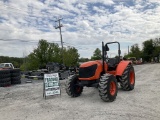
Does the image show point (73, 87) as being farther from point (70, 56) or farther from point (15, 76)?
point (70, 56)

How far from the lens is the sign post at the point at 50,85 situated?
31.7 feet

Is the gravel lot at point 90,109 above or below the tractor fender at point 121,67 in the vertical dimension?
below

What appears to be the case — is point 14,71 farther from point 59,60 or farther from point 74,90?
point 59,60

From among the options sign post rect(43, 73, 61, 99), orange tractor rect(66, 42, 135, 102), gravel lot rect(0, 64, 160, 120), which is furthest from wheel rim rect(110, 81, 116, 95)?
sign post rect(43, 73, 61, 99)

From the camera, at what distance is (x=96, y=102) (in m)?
8.06

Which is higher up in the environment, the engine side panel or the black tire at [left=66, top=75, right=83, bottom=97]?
the engine side panel

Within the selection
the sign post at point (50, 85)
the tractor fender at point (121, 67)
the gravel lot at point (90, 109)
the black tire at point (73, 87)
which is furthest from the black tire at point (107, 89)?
the sign post at point (50, 85)

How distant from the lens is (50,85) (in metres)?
9.84

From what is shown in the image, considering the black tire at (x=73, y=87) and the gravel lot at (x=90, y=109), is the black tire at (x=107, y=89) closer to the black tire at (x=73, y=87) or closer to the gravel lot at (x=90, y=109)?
the gravel lot at (x=90, y=109)

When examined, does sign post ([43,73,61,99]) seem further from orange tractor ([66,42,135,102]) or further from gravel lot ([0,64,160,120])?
gravel lot ([0,64,160,120])

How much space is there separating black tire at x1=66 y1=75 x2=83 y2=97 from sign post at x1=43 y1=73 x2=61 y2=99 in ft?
2.84

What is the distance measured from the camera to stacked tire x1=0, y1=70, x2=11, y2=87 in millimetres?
15209

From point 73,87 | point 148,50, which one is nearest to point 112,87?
point 73,87

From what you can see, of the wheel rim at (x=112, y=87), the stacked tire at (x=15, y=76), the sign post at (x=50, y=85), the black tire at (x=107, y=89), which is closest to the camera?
the black tire at (x=107, y=89)
